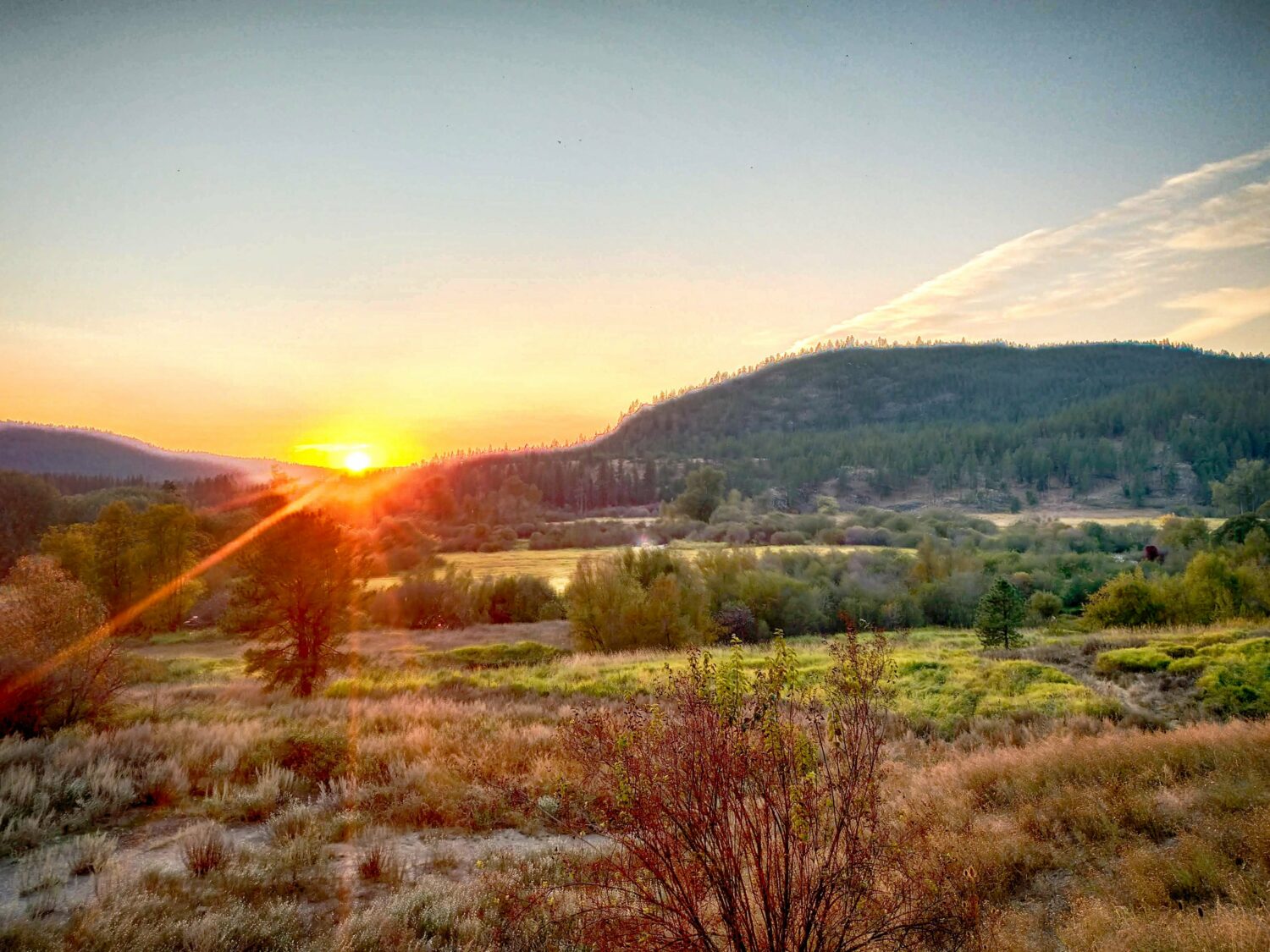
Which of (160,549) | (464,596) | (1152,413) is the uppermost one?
(1152,413)

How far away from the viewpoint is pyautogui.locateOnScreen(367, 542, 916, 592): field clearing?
65.3m

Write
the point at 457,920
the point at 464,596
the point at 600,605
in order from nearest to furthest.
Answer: the point at 457,920
the point at 600,605
the point at 464,596

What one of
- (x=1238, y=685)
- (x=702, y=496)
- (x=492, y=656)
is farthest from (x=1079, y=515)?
(x=1238, y=685)

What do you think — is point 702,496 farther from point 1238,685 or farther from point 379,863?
point 379,863

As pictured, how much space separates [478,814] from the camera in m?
10.6

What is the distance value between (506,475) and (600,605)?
125559 mm

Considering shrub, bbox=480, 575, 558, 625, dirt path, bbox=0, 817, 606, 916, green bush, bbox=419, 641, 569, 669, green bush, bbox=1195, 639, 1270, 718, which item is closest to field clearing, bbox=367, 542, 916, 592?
shrub, bbox=480, 575, 558, 625

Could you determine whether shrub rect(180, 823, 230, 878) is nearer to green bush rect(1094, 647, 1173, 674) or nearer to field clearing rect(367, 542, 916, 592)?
green bush rect(1094, 647, 1173, 674)

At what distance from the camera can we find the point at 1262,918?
5555 mm

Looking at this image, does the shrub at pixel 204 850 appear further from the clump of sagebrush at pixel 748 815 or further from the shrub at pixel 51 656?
the shrub at pixel 51 656

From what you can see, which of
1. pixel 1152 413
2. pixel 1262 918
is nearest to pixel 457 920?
pixel 1262 918

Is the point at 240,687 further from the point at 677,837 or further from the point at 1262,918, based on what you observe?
the point at 1262,918

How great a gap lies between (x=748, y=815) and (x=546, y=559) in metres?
78.4

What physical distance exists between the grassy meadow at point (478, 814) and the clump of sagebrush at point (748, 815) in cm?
100
